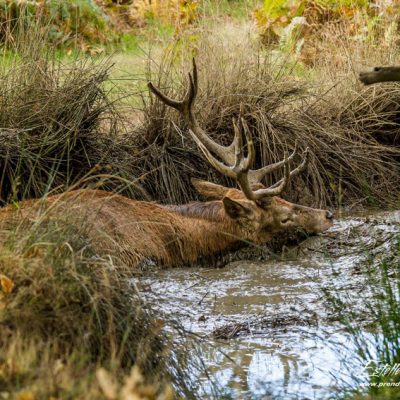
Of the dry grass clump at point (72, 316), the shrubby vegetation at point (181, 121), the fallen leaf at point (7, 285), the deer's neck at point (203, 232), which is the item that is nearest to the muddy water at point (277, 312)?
the deer's neck at point (203, 232)

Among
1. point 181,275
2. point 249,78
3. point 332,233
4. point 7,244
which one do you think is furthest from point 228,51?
point 7,244

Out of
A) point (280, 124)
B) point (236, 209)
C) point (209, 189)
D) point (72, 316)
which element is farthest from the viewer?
point (280, 124)

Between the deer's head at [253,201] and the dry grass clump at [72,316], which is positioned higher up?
the dry grass clump at [72,316]

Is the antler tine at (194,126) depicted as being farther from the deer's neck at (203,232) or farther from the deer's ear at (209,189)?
the deer's neck at (203,232)

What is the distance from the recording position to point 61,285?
4.46 m

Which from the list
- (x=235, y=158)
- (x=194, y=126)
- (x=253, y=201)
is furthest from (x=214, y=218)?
(x=194, y=126)

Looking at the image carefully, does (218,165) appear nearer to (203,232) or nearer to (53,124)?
(203,232)

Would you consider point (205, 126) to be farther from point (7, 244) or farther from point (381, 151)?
point (7, 244)

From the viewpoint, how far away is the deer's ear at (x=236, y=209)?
7.63m

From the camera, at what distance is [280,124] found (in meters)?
9.50

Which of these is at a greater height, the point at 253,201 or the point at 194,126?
the point at 194,126

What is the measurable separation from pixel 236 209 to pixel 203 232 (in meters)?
0.33

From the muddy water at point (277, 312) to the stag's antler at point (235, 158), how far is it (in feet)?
2.02

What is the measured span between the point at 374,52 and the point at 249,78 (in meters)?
1.71
